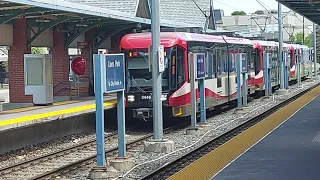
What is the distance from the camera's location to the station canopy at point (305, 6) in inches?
696

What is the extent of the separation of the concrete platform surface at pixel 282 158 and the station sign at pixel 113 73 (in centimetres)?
255

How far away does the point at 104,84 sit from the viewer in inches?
430

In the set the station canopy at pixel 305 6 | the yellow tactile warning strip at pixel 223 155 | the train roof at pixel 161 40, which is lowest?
the yellow tactile warning strip at pixel 223 155

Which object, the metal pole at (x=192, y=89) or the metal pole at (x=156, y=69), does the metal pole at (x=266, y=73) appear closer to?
the metal pole at (x=192, y=89)

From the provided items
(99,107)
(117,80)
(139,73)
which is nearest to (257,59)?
(139,73)

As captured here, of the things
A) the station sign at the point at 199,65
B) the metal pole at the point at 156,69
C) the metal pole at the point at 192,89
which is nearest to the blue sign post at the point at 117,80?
the metal pole at the point at 156,69

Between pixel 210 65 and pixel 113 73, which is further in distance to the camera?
pixel 210 65

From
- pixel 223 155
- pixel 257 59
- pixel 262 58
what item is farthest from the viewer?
pixel 262 58

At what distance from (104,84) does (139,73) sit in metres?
7.30

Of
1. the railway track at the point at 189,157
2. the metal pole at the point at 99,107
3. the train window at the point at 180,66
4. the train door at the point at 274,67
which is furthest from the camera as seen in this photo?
the train door at the point at 274,67

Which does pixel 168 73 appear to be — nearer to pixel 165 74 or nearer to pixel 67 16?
pixel 165 74

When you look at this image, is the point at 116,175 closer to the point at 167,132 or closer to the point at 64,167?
the point at 64,167

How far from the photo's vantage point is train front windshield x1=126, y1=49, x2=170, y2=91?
18.1 meters

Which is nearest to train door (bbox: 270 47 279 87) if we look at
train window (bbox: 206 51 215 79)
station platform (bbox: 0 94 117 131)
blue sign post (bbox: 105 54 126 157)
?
train window (bbox: 206 51 215 79)
